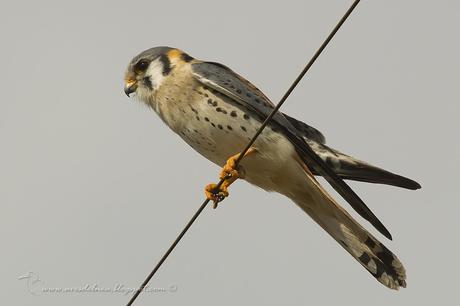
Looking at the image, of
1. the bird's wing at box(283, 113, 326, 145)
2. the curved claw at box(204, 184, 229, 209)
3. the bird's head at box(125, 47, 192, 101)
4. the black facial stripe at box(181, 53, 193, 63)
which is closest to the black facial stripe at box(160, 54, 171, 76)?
the bird's head at box(125, 47, 192, 101)

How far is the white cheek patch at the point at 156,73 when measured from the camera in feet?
20.7

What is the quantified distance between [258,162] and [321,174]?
1.47 ft

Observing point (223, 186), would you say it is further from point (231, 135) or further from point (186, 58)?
point (186, 58)

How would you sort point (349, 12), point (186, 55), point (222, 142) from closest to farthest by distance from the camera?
point (349, 12)
point (222, 142)
point (186, 55)

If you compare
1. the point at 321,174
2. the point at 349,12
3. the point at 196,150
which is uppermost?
the point at 349,12

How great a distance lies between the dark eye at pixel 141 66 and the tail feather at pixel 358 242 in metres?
1.60

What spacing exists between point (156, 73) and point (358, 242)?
1950mm

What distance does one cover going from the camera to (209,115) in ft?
19.0

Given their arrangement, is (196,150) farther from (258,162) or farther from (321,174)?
(321,174)

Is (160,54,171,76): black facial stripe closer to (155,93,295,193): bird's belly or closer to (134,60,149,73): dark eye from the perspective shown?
(134,60,149,73): dark eye

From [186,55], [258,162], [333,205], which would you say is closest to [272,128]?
[258,162]

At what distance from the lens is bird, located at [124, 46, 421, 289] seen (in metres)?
5.74

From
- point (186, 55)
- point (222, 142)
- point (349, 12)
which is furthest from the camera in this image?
point (186, 55)

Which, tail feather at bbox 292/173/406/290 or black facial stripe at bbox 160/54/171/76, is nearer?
tail feather at bbox 292/173/406/290
